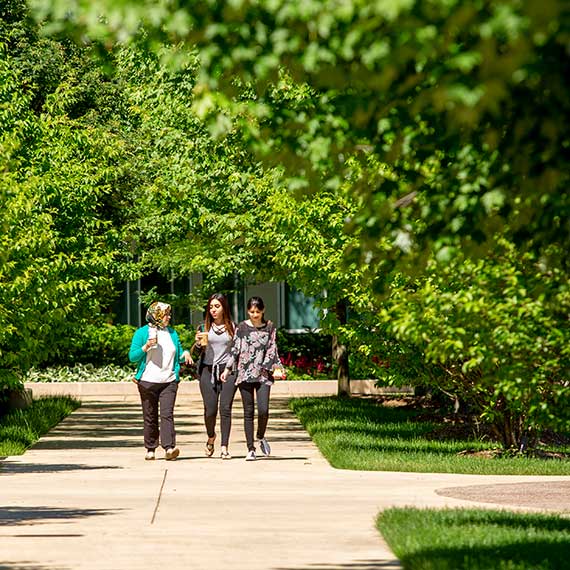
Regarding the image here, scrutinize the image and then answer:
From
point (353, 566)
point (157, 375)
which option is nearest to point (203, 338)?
point (157, 375)

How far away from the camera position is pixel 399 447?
20.2 m

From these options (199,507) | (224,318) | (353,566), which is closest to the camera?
(353,566)

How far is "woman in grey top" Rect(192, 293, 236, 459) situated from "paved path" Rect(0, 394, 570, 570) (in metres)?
0.40

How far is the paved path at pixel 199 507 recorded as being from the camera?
10570 mm

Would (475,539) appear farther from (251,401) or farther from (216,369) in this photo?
(216,369)

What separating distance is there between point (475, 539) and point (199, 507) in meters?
3.29

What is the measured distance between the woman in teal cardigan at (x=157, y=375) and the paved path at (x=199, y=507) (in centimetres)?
32

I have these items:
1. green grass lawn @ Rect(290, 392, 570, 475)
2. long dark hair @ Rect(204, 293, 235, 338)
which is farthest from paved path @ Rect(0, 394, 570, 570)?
long dark hair @ Rect(204, 293, 235, 338)

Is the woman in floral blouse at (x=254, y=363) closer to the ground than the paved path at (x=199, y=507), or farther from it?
farther from it

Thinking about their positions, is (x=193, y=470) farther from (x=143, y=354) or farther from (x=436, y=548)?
(x=436, y=548)

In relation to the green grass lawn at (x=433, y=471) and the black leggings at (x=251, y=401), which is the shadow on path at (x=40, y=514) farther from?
the black leggings at (x=251, y=401)

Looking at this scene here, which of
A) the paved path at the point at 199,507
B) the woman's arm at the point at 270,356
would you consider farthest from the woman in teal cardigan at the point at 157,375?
the woman's arm at the point at 270,356

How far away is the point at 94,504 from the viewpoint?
13.9 metres

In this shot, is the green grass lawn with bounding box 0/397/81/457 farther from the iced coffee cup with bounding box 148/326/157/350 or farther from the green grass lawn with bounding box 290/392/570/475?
the green grass lawn with bounding box 290/392/570/475
